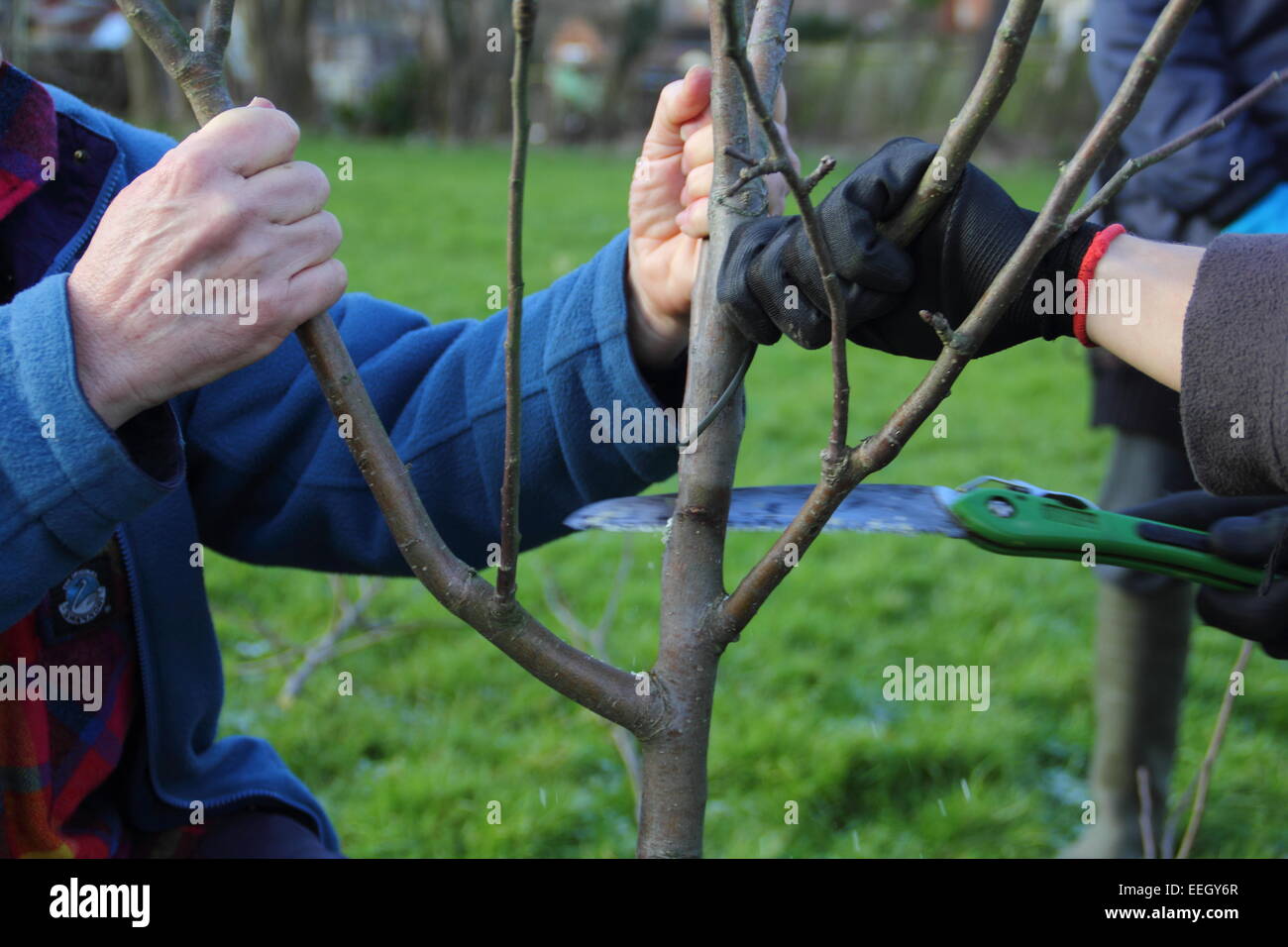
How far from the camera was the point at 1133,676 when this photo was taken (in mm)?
2646

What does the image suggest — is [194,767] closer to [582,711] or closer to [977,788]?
[582,711]

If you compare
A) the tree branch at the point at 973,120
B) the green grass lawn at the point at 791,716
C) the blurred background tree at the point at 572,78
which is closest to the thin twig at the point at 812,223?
the tree branch at the point at 973,120

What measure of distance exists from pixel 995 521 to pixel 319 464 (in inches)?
36.2

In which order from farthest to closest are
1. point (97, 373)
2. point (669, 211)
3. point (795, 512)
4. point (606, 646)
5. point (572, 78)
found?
point (572, 78), point (606, 646), point (669, 211), point (795, 512), point (97, 373)

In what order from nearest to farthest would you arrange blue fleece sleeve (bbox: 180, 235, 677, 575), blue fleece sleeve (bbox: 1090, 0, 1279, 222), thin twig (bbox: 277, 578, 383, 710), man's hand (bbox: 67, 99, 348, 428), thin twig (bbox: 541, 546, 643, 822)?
man's hand (bbox: 67, 99, 348, 428), blue fleece sleeve (bbox: 180, 235, 677, 575), blue fleece sleeve (bbox: 1090, 0, 1279, 222), thin twig (bbox: 541, 546, 643, 822), thin twig (bbox: 277, 578, 383, 710)

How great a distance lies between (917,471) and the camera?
483 cm

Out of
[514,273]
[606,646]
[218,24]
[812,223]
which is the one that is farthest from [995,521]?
[606,646]

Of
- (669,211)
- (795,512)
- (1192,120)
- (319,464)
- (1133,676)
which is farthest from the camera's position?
(1133,676)

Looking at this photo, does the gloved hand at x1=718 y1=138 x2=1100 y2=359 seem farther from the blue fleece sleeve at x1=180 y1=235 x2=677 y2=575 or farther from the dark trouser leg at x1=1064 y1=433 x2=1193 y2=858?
the dark trouser leg at x1=1064 y1=433 x2=1193 y2=858

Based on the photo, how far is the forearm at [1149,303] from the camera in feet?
3.86

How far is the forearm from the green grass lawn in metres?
1.81

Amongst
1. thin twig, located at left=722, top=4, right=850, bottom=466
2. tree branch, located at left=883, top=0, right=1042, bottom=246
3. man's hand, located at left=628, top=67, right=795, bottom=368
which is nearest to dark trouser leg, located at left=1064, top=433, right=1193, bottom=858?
man's hand, located at left=628, top=67, right=795, bottom=368

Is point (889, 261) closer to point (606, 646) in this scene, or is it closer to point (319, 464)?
point (319, 464)

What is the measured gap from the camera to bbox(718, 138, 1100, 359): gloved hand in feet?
3.85
